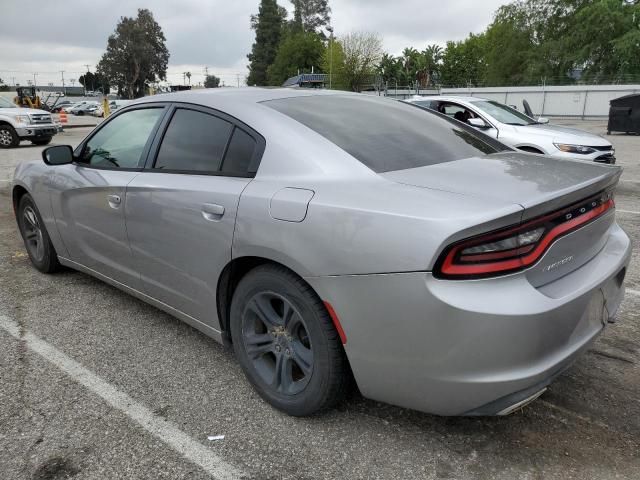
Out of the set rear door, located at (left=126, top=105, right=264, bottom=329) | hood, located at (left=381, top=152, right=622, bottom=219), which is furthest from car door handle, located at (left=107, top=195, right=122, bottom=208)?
hood, located at (left=381, top=152, right=622, bottom=219)

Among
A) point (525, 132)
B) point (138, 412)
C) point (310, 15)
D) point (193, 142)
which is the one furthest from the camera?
point (310, 15)

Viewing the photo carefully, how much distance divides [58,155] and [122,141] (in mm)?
627

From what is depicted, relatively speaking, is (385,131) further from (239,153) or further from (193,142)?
(193,142)

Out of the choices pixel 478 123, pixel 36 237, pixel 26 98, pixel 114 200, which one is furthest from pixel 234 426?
pixel 26 98

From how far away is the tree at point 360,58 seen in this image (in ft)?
253

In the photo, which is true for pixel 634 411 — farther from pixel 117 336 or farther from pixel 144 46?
pixel 144 46

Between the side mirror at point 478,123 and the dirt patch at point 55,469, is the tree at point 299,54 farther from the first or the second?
the dirt patch at point 55,469

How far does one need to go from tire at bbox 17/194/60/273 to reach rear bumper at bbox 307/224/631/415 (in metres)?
3.06

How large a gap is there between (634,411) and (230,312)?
2.00 metres

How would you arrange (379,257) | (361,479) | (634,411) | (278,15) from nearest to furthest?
1. (379,257)
2. (361,479)
3. (634,411)
4. (278,15)

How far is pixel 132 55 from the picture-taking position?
95.5 m

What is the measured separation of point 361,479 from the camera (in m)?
2.13

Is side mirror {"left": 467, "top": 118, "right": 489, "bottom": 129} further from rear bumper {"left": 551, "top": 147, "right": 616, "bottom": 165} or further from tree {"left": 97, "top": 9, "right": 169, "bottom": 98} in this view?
tree {"left": 97, "top": 9, "right": 169, "bottom": 98}

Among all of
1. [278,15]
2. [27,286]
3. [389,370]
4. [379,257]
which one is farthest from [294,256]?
[278,15]
